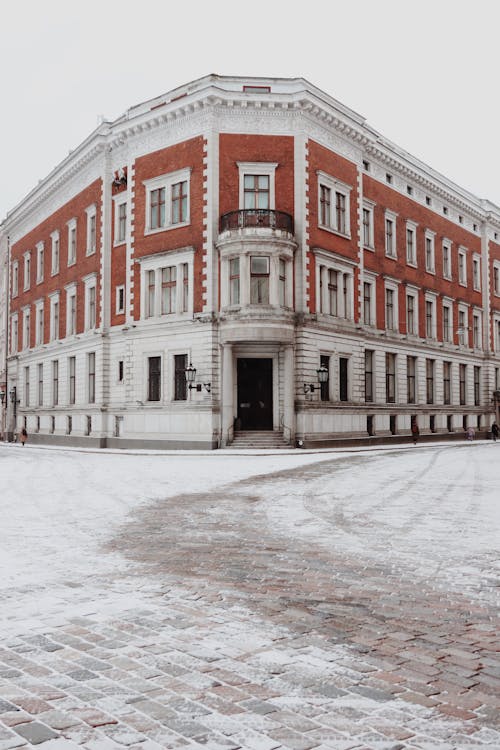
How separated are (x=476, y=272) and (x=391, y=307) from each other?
14.8m

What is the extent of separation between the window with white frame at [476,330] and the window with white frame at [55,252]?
100ft

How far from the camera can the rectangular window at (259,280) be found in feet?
103

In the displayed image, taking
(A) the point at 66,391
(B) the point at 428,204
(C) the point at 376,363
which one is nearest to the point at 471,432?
(C) the point at 376,363

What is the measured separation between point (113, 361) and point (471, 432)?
24.8 metres

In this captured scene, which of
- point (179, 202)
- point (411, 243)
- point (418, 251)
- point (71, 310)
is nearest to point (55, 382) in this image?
point (71, 310)

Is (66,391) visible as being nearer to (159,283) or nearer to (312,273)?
(159,283)

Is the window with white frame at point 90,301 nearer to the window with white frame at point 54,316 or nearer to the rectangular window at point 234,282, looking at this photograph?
the window with white frame at point 54,316

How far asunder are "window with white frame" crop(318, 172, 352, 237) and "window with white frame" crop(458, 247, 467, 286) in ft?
56.1

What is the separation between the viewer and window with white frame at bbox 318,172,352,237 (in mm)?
34062

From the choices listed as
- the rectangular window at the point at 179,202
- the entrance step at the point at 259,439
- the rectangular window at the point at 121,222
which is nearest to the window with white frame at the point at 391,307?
the entrance step at the point at 259,439

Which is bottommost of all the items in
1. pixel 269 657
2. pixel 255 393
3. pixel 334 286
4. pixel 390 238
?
pixel 269 657

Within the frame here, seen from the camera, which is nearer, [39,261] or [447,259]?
[447,259]

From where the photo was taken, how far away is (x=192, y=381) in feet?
103

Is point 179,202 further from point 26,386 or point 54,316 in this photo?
point 26,386
